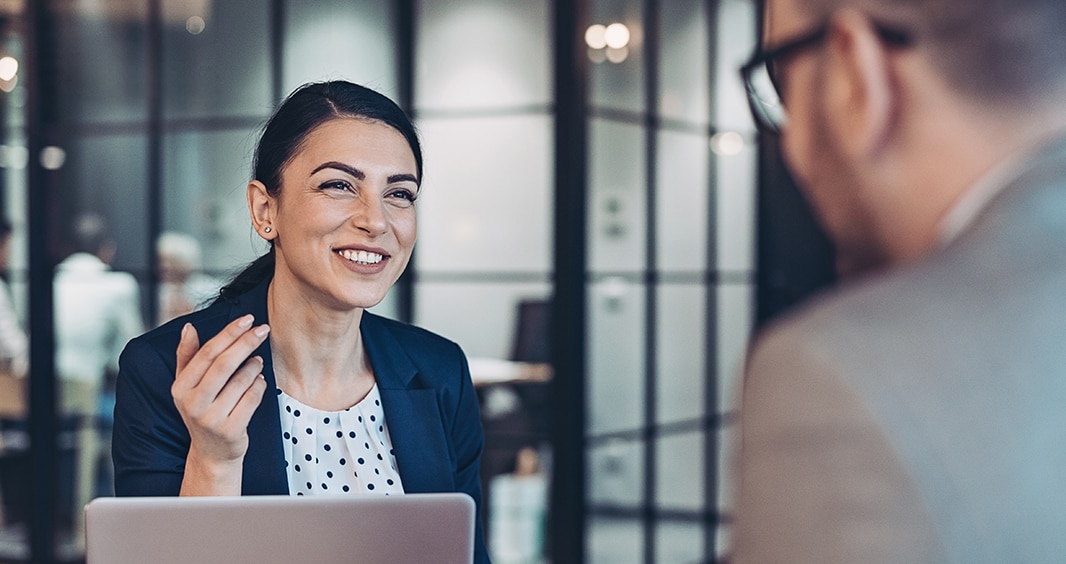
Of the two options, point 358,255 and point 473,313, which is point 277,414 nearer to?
point 358,255

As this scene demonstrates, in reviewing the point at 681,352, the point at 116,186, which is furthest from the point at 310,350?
the point at 116,186

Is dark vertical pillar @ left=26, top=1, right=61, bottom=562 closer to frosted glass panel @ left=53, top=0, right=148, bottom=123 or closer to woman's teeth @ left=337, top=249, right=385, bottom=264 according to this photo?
frosted glass panel @ left=53, top=0, right=148, bottom=123

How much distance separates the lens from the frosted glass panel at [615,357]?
424 cm

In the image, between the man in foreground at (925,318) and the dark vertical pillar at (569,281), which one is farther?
the dark vertical pillar at (569,281)

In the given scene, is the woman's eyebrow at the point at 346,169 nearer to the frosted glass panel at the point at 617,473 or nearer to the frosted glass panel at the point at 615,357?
the frosted glass panel at the point at 615,357

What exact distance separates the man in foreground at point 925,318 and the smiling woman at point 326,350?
1054 millimetres

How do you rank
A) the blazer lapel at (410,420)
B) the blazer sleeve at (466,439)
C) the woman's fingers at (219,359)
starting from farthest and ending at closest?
the blazer sleeve at (466,439)
the blazer lapel at (410,420)
the woman's fingers at (219,359)

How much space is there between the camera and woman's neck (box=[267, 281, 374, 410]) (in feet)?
5.38

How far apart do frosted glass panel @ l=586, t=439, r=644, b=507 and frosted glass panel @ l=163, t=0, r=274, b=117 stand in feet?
A: 6.46

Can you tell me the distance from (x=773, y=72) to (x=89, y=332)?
4770 millimetres

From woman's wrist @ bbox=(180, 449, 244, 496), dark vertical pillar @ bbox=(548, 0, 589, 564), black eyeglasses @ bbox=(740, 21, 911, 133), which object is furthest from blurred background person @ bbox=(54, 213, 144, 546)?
black eyeglasses @ bbox=(740, 21, 911, 133)

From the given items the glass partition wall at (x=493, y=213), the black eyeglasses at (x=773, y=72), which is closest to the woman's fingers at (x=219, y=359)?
the black eyeglasses at (x=773, y=72)

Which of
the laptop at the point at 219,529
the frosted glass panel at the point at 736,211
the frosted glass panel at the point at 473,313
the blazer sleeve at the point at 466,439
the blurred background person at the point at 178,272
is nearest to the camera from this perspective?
the laptop at the point at 219,529

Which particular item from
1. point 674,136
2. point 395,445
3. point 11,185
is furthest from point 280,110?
point 11,185
